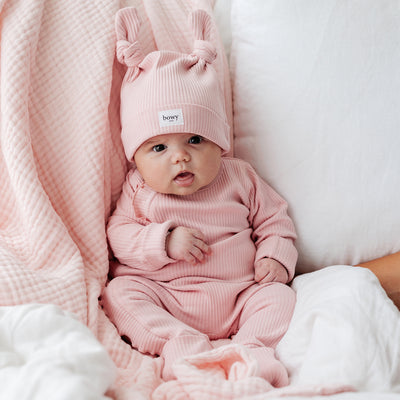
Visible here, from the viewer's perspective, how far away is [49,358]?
696 mm

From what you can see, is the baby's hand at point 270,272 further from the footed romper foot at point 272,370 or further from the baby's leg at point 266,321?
the footed romper foot at point 272,370

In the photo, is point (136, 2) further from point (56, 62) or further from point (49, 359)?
point (49, 359)

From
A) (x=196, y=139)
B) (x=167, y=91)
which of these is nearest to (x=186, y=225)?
(x=196, y=139)

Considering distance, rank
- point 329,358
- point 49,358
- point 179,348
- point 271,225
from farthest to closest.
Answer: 1. point 271,225
2. point 179,348
3. point 329,358
4. point 49,358

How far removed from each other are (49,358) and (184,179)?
52cm

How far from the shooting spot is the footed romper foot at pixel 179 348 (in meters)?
0.94

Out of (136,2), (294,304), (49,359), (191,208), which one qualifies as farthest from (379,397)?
(136,2)

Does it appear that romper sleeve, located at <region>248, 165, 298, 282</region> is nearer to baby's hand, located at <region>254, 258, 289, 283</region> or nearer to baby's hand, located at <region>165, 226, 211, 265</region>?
baby's hand, located at <region>254, 258, 289, 283</region>

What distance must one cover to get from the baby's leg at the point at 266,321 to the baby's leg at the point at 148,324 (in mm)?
89

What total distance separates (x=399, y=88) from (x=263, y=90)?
299mm

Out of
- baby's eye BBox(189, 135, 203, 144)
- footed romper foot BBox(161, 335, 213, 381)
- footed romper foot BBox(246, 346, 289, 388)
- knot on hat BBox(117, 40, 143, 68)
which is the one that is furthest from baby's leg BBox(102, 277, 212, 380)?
knot on hat BBox(117, 40, 143, 68)

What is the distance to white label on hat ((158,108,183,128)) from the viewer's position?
3.58 feet

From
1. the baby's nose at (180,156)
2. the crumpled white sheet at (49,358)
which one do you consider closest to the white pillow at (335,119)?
the baby's nose at (180,156)

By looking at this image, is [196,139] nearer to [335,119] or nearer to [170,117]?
[170,117]
